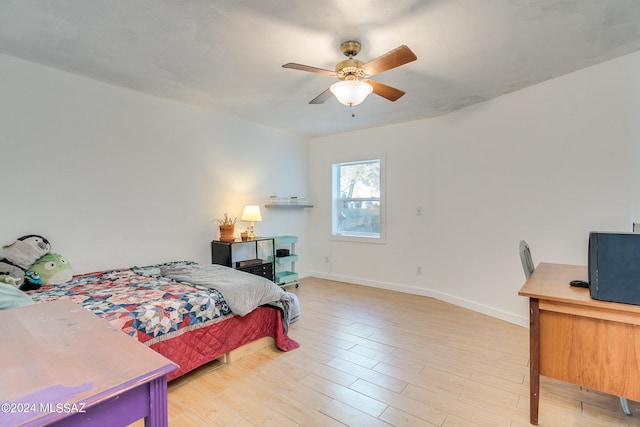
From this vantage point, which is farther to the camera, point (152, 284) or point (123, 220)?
point (123, 220)

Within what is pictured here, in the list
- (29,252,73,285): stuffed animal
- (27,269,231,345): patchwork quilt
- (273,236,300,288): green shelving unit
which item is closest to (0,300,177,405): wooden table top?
(27,269,231,345): patchwork quilt

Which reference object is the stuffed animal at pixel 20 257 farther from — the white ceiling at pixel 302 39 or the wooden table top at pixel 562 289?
the wooden table top at pixel 562 289

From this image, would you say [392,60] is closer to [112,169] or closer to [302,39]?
[302,39]

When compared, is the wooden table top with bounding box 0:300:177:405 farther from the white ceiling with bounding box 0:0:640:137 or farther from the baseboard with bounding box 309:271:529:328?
the baseboard with bounding box 309:271:529:328

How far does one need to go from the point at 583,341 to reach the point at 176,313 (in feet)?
8.15

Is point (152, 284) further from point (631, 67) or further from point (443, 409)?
point (631, 67)

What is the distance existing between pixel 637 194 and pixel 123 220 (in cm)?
464

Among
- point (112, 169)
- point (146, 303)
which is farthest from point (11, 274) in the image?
point (112, 169)

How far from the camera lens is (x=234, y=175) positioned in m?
4.33

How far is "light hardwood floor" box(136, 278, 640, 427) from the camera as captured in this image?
1.88 metres

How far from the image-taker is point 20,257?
8.15ft

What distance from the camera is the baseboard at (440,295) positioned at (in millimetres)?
3356

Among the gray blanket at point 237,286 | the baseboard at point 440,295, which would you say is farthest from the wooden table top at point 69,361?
the baseboard at point 440,295

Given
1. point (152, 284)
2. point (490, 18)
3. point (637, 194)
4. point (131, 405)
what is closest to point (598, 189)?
point (637, 194)
